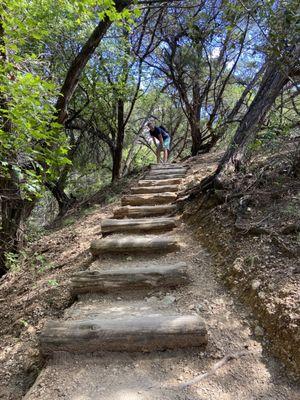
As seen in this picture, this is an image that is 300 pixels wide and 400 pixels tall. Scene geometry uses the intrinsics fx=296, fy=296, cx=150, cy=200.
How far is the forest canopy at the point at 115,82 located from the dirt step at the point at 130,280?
3.75ft

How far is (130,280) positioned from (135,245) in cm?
74

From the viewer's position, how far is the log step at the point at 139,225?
4094 millimetres

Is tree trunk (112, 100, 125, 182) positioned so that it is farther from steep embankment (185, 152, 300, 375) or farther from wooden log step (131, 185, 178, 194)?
steep embankment (185, 152, 300, 375)

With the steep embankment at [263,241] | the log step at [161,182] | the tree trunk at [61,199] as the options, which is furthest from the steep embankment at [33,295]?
the tree trunk at [61,199]

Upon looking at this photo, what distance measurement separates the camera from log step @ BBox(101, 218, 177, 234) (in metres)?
4.09

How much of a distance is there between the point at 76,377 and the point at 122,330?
0.43 m

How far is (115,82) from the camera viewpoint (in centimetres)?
813

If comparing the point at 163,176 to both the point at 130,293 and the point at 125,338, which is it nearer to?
the point at 130,293

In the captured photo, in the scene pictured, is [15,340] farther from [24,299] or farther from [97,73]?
[97,73]

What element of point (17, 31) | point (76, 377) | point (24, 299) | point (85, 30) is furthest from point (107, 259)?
point (85, 30)

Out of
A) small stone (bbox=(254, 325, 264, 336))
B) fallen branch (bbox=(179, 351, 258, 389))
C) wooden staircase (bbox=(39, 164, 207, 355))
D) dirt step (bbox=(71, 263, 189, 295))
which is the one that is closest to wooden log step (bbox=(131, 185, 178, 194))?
wooden staircase (bbox=(39, 164, 207, 355))

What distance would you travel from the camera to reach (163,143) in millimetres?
9219

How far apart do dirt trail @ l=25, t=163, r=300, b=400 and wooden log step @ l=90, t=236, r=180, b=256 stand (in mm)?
861

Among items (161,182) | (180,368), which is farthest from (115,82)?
(180,368)
